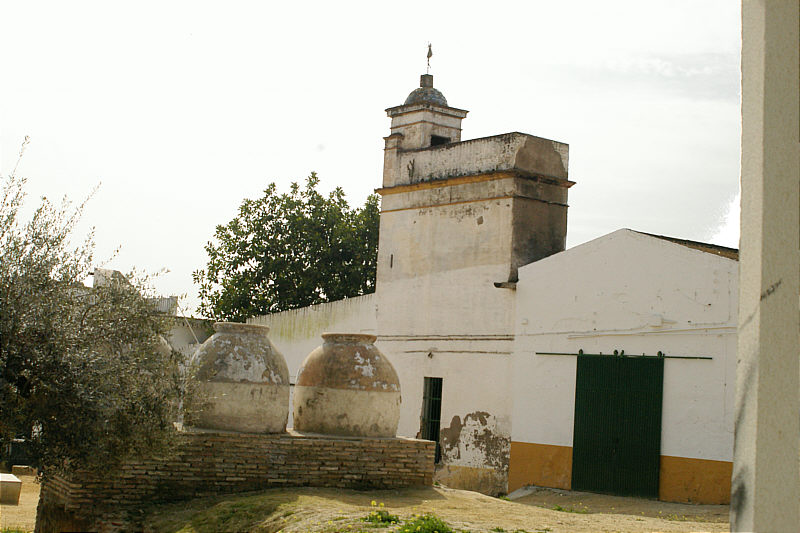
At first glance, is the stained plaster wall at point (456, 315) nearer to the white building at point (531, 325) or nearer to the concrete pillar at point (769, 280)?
the white building at point (531, 325)

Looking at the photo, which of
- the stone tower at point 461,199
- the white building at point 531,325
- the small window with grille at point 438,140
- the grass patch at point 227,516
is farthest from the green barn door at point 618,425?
the small window with grille at point 438,140

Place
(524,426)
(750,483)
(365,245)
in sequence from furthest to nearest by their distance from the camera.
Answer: (365,245) → (524,426) → (750,483)

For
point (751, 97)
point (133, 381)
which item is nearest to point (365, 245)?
point (133, 381)

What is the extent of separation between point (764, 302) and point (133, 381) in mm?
7826

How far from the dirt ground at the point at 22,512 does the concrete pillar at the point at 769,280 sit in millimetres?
12318

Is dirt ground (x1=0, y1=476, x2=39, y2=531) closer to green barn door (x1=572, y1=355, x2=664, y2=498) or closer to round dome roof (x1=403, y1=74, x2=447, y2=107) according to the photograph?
green barn door (x1=572, y1=355, x2=664, y2=498)

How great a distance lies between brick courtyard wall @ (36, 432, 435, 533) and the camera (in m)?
11.7

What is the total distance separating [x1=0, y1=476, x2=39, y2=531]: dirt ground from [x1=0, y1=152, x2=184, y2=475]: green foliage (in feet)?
14.1

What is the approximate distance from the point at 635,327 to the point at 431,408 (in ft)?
19.1

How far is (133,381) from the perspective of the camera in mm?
10180

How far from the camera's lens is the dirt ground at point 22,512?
1552cm

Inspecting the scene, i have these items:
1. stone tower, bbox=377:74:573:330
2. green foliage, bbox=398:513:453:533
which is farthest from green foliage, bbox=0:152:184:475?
stone tower, bbox=377:74:573:330

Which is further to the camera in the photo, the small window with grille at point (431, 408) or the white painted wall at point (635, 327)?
the small window with grille at point (431, 408)

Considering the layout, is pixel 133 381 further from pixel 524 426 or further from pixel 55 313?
pixel 524 426
